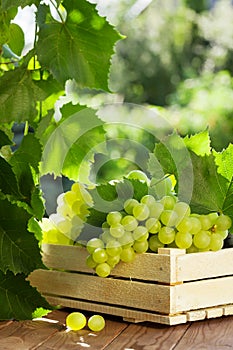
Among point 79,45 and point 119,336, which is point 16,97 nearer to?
point 79,45

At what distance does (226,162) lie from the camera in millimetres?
849

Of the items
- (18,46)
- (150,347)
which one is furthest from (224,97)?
(150,347)

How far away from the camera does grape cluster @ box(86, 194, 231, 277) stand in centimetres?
82

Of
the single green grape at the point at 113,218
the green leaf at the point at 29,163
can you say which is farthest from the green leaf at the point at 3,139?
the single green grape at the point at 113,218

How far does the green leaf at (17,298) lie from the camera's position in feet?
2.73

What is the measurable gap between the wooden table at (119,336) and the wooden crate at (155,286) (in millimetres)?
13

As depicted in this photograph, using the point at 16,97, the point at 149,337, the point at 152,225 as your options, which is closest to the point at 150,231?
the point at 152,225

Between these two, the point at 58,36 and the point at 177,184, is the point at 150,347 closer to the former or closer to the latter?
the point at 177,184

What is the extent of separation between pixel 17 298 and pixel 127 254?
0.49 ft

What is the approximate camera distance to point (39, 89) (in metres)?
0.92

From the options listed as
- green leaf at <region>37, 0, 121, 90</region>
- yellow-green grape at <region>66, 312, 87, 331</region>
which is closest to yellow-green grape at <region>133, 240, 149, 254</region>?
yellow-green grape at <region>66, 312, 87, 331</region>

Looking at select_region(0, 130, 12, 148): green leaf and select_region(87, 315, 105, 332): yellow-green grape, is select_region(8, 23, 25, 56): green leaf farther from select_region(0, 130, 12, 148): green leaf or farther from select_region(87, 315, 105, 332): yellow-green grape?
select_region(87, 315, 105, 332): yellow-green grape

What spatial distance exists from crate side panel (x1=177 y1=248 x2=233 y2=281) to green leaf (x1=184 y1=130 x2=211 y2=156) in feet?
0.42

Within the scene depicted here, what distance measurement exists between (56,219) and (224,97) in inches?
110
